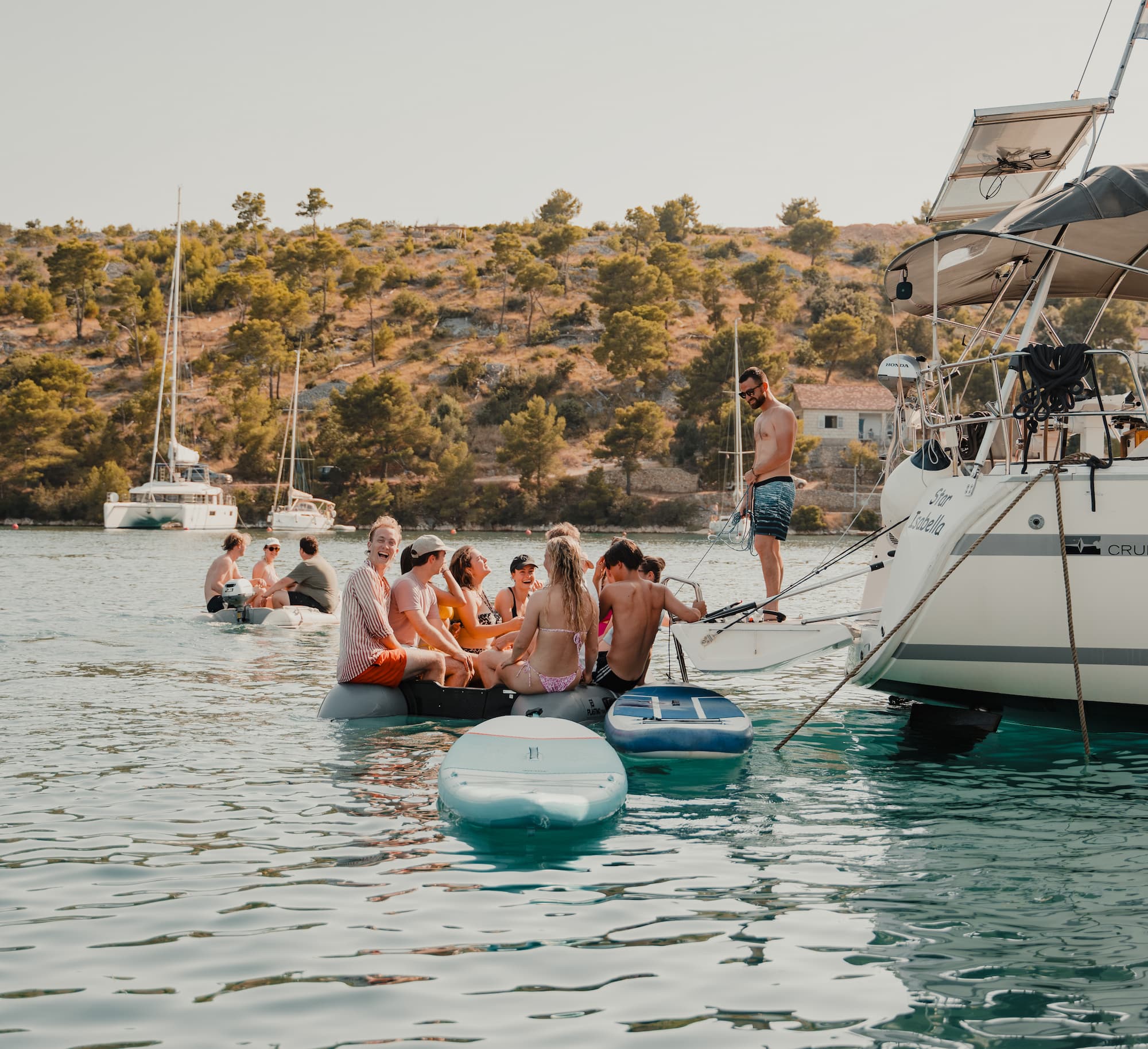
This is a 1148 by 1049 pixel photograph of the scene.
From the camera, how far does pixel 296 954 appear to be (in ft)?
14.7

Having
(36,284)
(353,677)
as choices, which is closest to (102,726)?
(353,677)

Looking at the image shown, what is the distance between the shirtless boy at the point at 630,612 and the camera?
30.3 feet

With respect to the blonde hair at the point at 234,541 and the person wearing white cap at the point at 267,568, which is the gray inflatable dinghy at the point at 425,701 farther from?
the person wearing white cap at the point at 267,568

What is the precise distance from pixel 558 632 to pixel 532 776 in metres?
2.40

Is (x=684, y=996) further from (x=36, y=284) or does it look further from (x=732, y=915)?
(x=36, y=284)

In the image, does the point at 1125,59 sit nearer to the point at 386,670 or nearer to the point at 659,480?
the point at 386,670

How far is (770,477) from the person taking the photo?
33.7 ft

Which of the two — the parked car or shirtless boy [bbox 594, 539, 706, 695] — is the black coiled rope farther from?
the parked car

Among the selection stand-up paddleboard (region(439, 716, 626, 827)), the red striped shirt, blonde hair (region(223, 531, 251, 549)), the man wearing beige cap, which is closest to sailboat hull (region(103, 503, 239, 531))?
blonde hair (region(223, 531, 251, 549))

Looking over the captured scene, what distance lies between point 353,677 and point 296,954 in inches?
192

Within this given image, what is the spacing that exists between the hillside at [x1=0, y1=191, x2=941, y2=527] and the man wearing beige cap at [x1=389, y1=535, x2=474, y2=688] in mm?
54339

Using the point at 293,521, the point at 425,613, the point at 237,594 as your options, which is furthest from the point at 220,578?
the point at 293,521

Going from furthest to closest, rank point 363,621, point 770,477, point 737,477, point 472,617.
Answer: point 737,477, point 472,617, point 770,477, point 363,621

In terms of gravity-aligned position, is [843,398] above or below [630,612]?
above
